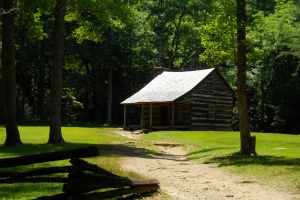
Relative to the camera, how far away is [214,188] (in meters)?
12.5

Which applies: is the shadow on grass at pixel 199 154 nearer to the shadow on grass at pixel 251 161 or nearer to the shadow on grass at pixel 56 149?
the shadow on grass at pixel 251 161

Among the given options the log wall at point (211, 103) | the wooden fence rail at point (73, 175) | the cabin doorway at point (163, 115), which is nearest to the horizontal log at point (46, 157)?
the wooden fence rail at point (73, 175)

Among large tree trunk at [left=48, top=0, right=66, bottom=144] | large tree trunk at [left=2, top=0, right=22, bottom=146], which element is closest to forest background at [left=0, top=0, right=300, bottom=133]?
large tree trunk at [left=48, top=0, right=66, bottom=144]

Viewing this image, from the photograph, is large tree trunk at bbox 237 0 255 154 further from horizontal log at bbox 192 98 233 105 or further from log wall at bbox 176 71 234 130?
horizontal log at bbox 192 98 233 105

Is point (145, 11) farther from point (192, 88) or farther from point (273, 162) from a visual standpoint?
point (273, 162)

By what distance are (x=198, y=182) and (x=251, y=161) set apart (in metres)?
5.10

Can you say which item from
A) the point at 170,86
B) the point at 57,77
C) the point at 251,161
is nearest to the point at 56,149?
the point at 57,77

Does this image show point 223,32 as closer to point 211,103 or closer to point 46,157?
point 46,157

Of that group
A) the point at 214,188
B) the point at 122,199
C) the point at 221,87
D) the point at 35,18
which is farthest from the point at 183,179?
the point at 221,87

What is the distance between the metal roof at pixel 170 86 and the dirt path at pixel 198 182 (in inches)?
973

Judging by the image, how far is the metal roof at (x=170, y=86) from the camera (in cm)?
4419

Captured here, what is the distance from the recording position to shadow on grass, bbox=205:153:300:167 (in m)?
17.3

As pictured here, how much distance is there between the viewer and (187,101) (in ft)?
144

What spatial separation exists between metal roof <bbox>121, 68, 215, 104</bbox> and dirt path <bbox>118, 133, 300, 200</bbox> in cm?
2472
